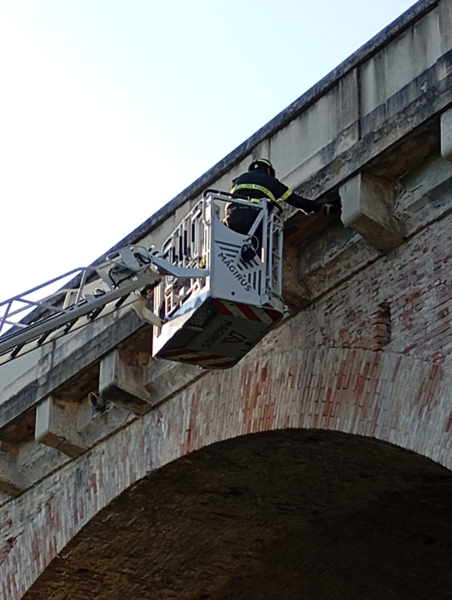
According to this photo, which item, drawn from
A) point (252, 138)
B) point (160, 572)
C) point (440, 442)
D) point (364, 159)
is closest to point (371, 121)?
point (364, 159)

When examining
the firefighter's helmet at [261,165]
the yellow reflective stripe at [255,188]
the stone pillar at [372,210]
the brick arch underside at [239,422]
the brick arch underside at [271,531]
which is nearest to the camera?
the brick arch underside at [239,422]

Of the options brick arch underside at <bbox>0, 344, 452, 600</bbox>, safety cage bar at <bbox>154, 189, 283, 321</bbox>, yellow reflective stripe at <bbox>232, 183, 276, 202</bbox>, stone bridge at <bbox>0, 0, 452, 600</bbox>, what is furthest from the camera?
yellow reflective stripe at <bbox>232, 183, 276, 202</bbox>

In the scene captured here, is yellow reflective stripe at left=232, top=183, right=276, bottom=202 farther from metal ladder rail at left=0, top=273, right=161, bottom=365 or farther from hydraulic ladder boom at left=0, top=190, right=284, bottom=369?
metal ladder rail at left=0, top=273, right=161, bottom=365

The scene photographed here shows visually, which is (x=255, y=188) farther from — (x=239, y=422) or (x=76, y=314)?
(x=76, y=314)

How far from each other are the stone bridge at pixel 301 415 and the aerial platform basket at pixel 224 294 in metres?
0.32

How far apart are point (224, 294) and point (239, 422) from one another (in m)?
1.16

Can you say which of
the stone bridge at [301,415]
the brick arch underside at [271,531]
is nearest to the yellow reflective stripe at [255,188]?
the stone bridge at [301,415]

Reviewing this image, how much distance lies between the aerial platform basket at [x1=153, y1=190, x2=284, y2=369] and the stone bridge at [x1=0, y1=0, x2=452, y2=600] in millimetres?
320

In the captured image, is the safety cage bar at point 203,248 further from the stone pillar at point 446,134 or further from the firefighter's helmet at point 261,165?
the stone pillar at point 446,134

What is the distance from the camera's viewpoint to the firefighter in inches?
Answer: 335

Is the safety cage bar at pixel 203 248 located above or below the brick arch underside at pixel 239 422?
above

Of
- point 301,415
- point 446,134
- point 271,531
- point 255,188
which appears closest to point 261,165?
point 255,188

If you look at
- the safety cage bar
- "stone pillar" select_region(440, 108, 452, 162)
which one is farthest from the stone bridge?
the safety cage bar

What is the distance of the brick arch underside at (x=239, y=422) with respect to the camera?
762 centimetres
